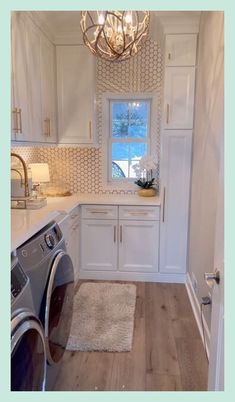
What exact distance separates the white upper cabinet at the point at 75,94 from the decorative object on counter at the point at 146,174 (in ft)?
2.14

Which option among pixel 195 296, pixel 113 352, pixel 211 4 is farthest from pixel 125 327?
pixel 211 4

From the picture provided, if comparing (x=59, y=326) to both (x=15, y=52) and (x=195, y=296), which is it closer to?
(x=195, y=296)

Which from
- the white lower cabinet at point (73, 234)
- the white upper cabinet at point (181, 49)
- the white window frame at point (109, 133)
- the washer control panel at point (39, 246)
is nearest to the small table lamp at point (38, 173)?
the white lower cabinet at point (73, 234)

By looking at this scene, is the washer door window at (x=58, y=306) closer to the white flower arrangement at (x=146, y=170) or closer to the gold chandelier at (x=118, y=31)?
the gold chandelier at (x=118, y=31)

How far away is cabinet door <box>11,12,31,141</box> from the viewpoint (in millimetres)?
2273

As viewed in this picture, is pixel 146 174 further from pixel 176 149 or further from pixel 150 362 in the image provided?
pixel 150 362

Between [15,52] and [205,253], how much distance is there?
6.98 ft

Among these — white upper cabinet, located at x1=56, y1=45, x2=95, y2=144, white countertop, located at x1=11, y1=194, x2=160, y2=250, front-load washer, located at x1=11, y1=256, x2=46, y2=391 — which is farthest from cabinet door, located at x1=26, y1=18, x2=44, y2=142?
front-load washer, located at x1=11, y1=256, x2=46, y2=391

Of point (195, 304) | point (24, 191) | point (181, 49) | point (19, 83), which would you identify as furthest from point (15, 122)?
point (195, 304)

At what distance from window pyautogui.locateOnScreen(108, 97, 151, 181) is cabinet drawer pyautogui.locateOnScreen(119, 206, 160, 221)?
683 mm

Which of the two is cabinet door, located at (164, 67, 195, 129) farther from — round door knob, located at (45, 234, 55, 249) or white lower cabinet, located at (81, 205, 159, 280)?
round door knob, located at (45, 234, 55, 249)

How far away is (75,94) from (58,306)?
8.03 ft

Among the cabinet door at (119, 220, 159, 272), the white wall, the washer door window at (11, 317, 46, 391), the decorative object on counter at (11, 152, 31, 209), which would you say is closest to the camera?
the washer door window at (11, 317, 46, 391)

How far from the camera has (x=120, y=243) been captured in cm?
339
